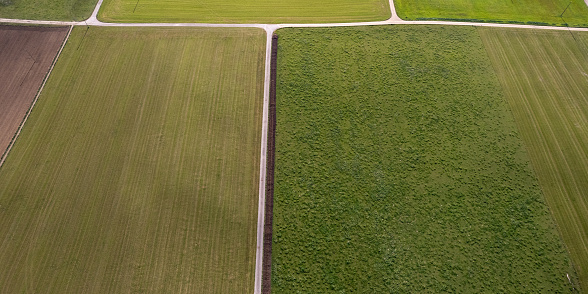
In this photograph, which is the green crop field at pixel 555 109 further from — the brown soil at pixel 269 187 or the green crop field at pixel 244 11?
the brown soil at pixel 269 187

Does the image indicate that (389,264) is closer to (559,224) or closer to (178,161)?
(559,224)

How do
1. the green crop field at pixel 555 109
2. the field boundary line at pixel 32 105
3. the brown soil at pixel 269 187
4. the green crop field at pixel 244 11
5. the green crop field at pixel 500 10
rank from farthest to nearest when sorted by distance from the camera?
the green crop field at pixel 500 10 < the green crop field at pixel 244 11 < the field boundary line at pixel 32 105 < the green crop field at pixel 555 109 < the brown soil at pixel 269 187

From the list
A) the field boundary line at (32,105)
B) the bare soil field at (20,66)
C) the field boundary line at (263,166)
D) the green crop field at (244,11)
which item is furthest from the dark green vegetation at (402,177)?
the bare soil field at (20,66)

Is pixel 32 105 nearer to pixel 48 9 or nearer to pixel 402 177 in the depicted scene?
pixel 48 9

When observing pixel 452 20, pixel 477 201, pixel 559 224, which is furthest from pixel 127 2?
pixel 559 224

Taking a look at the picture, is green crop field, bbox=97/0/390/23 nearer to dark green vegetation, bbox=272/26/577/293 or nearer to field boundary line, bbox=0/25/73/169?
dark green vegetation, bbox=272/26/577/293

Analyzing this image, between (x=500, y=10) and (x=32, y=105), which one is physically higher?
(x=500, y=10)

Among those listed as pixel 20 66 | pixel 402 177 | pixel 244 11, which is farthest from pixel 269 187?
pixel 20 66
